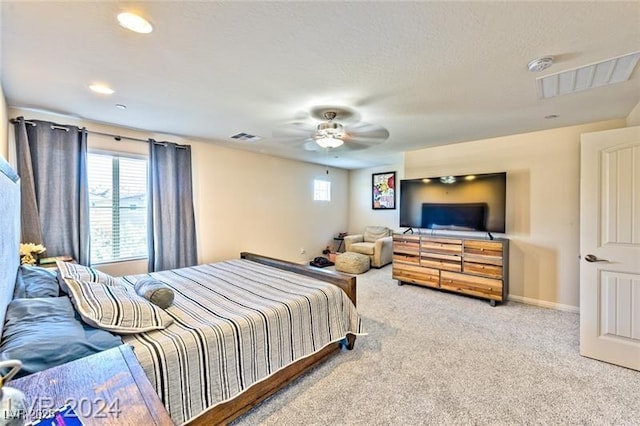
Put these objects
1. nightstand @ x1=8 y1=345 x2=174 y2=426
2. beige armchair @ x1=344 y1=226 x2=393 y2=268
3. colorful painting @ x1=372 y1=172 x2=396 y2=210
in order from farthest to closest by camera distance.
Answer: colorful painting @ x1=372 y1=172 x2=396 y2=210
beige armchair @ x1=344 y1=226 x2=393 y2=268
nightstand @ x1=8 y1=345 x2=174 y2=426

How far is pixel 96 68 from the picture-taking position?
1996mm

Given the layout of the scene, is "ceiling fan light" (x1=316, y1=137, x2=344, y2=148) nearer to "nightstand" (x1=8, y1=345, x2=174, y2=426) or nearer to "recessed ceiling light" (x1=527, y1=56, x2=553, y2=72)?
"recessed ceiling light" (x1=527, y1=56, x2=553, y2=72)

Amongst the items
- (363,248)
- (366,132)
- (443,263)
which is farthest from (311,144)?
(363,248)

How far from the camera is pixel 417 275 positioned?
4391 mm

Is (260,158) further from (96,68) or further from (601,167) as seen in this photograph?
(601,167)

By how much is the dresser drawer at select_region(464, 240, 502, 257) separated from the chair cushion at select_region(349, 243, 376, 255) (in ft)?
7.15

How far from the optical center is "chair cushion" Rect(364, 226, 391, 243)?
20.8ft

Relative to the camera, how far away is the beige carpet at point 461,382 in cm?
176

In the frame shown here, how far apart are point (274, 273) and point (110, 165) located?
8.59 ft

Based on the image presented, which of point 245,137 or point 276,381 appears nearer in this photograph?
point 276,381

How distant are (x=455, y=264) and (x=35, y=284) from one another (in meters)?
4.53

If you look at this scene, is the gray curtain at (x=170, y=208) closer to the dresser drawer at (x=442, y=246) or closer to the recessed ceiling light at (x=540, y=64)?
the dresser drawer at (x=442, y=246)

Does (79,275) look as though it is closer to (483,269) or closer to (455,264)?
(455,264)

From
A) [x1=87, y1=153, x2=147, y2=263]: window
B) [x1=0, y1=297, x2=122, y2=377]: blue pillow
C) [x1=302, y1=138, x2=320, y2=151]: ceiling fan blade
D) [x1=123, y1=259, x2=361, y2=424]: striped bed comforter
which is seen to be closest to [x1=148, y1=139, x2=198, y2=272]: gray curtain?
[x1=87, y1=153, x2=147, y2=263]: window
